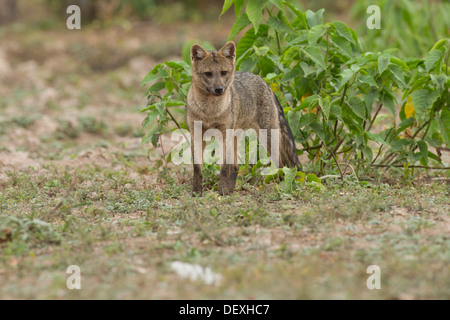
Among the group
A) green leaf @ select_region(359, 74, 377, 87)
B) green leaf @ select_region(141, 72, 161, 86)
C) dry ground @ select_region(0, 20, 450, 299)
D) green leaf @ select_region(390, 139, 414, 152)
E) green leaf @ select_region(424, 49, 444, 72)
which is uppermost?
green leaf @ select_region(424, 49, 444, 72)

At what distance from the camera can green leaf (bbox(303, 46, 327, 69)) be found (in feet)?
19.8

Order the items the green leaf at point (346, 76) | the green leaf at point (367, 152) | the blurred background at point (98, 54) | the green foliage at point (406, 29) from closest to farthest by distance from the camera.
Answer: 1. the green leaf at point (346, 76)
2. the green leaf at point (367, 152)
3. the blurred background at point (98, 54)
4. the green foliage at point (406, 29)

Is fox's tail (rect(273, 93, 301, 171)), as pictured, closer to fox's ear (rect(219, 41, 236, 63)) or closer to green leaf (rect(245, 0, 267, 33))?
fox's ear (rect(219, 41, 236, 63))

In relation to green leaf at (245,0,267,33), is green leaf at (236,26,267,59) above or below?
below

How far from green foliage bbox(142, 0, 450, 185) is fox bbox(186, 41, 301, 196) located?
0.16 metres

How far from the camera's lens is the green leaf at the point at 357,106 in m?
6.17

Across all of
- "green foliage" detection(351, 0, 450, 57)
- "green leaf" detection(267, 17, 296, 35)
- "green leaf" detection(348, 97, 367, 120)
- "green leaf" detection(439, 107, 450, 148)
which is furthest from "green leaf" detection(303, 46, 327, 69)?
"green foliage" detection(351, 0, 450, 57)


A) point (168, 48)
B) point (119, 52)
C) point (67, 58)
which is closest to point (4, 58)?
point (67, 58)

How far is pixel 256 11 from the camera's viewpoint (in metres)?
6.37

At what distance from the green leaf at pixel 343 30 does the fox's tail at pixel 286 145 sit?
38.2 inches

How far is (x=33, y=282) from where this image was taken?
3.90 m

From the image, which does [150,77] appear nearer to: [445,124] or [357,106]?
[357,106]

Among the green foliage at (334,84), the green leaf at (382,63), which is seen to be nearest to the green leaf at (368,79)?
the green foliage at (334,84)

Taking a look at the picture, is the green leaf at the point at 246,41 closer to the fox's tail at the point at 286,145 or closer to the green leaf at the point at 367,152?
the fox's tail at the point at 286,145
